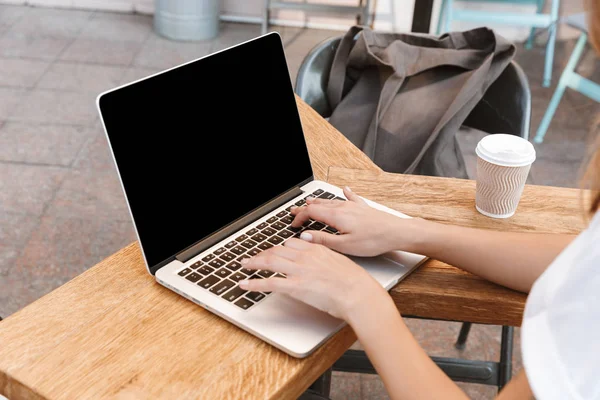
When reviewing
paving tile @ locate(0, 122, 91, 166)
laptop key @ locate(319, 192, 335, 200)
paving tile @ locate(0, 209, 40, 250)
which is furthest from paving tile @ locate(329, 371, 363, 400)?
paving tile @ locate(0, 122, 91, 166)

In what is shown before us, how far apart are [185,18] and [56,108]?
1.09 meters

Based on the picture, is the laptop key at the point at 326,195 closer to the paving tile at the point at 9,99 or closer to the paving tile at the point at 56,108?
the paving tile at the point at 56,108

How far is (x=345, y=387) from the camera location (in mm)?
1830

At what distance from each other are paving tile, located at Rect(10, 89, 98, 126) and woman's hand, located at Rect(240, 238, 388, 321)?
230 centimetres

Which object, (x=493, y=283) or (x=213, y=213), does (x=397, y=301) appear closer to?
(x=493, y=283)

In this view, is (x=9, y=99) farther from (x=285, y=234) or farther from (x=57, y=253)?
(x=285, y=234)

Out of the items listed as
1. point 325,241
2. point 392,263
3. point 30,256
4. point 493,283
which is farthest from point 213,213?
point 30,256

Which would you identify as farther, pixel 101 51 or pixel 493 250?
pixel 101 51

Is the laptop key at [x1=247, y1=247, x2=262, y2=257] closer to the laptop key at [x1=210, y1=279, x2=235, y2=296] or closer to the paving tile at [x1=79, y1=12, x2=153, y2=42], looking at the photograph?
the laptop key at [x1=210, y1=279, x2=235, y2=296]

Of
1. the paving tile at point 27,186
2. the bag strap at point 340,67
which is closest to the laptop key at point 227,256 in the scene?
the bag strap at point 340,67

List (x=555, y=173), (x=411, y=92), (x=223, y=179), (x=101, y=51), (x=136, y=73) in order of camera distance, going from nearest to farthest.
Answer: (x=223, y=179) < (x=411, y=92) < (x=555, y=173) < (x=136, y=73) < (x=101, y=51)

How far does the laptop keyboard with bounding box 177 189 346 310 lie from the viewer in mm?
850

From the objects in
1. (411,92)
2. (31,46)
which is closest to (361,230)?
(411,92)

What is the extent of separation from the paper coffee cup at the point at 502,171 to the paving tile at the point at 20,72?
2706 mm
